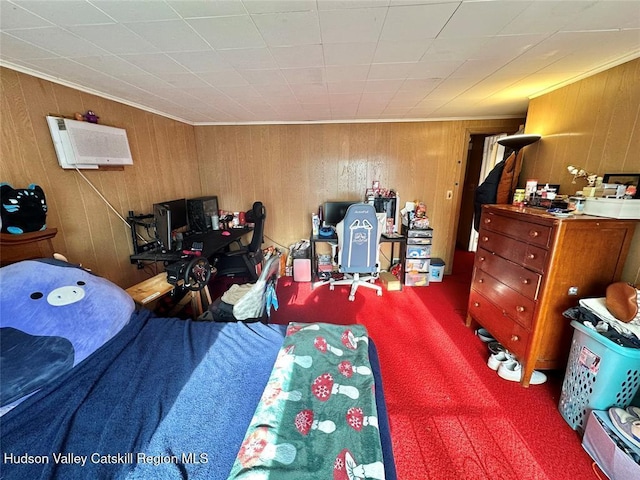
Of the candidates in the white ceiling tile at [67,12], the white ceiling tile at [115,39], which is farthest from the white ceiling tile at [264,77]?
the white ceiling tile at [67,12]

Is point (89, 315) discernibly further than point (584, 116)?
No

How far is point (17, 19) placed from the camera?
115 cm

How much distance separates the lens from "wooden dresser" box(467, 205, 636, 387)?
148cm

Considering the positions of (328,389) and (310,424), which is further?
(328,389)

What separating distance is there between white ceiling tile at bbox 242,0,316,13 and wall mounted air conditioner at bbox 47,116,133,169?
178cm

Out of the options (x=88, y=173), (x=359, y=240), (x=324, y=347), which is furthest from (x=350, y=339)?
(x=88, y=173)

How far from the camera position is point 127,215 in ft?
7.93

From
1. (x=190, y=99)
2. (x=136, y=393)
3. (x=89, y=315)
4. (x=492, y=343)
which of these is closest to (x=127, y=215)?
(x=190, y=99)

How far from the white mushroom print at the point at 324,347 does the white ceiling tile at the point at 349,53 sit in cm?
165

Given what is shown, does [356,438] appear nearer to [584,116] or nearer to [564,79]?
[584,116]

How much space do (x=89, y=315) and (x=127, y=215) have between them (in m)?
1.54

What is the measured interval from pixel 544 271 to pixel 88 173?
353cm

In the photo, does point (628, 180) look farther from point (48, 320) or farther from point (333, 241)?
point (48, 320)

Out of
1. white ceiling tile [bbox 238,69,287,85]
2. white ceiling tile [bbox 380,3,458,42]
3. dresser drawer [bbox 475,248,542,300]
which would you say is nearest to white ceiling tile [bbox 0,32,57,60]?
white ceiling tile [bbox 238,69,287,85]
